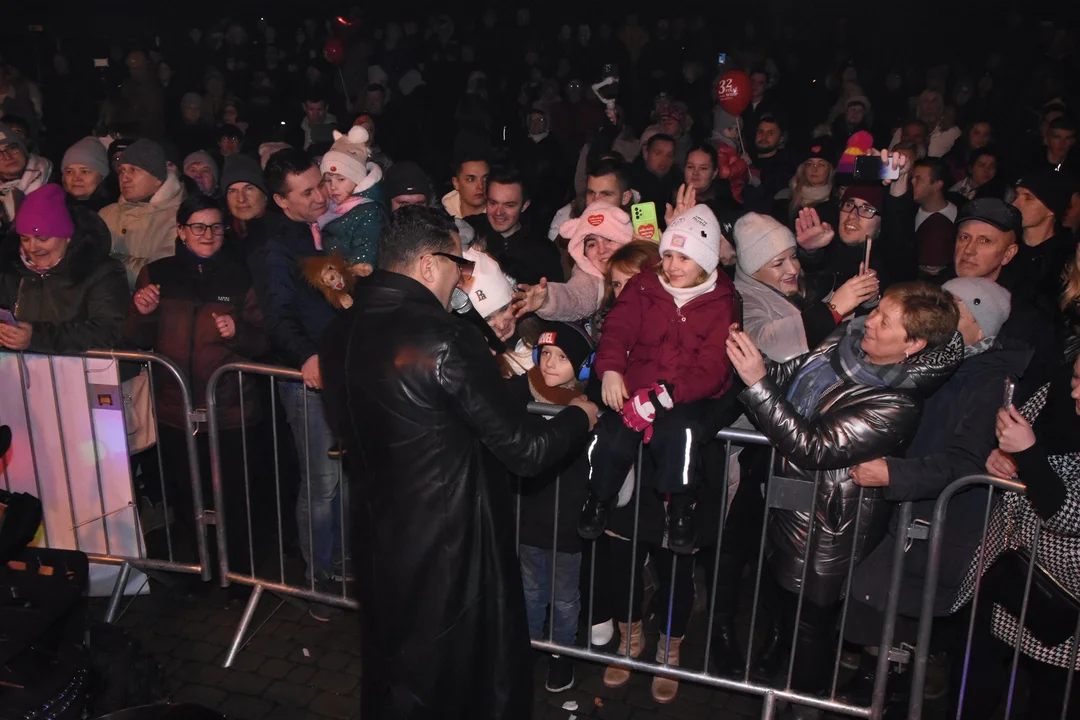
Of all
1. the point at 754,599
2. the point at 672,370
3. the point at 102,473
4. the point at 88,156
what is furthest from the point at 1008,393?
the point at 88,156

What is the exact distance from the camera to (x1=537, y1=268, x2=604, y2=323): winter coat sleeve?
4.74 m

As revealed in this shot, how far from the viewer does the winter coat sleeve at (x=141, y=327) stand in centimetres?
524

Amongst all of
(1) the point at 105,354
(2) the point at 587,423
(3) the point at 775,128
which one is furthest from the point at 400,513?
(3) the point at 775,128

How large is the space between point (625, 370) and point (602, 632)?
4.70 feet

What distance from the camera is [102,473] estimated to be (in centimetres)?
516

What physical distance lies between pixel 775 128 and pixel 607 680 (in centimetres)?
605

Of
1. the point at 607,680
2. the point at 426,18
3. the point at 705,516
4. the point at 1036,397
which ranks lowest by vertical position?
the point at 607,680

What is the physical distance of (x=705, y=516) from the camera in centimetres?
439

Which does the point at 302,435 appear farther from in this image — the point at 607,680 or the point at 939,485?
the point at 939,485

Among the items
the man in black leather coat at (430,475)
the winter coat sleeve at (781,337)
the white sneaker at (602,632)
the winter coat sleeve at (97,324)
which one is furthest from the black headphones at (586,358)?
the winter coat sleeve at (97,324)

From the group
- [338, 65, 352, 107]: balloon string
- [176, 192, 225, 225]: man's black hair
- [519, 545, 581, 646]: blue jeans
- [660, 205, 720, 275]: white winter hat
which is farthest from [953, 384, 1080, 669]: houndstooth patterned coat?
[338, 65, 352, 107]: balloon string

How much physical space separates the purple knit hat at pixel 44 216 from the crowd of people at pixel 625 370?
2 centimetres

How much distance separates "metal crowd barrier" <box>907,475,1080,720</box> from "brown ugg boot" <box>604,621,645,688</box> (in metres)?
1.36

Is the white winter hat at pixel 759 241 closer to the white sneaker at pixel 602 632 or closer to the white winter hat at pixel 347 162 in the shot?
the white sneaker at pixel 602 632
